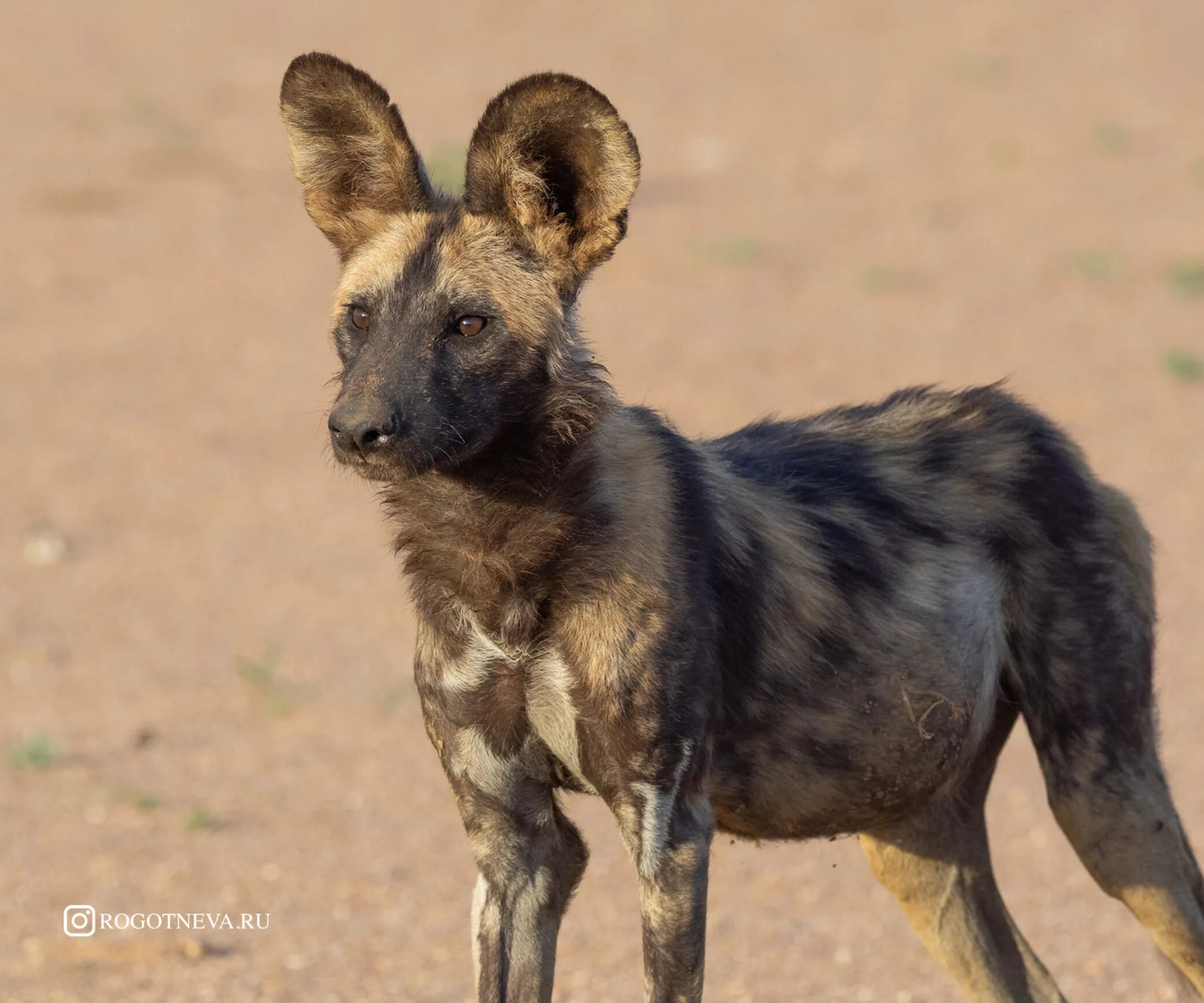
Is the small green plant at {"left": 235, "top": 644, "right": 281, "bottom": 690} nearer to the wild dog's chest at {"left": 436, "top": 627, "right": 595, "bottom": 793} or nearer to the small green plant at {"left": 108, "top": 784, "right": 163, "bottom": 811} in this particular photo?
the small green plant at {"left": 108, "top": 784, "right": 163, "bottom": 811}

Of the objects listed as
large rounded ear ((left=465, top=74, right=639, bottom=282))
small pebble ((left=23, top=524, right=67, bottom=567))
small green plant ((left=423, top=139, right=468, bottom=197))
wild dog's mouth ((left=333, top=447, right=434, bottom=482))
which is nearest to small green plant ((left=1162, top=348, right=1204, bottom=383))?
small green plant ((left=423, top=139, right=468, bottom=197))

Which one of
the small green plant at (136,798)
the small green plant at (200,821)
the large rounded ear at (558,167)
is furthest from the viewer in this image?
the small green plant at (136,798)

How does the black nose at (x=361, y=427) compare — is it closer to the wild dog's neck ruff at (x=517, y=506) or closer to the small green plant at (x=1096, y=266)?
the wild dog's neck ruff at (x=517, y=506)

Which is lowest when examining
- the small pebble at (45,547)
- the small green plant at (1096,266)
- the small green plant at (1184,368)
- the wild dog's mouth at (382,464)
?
the wild dog's mouth at (382,464)

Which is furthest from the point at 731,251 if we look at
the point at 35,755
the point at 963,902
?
the point at 963,902

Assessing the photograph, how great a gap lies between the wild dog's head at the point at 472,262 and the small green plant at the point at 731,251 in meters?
8.75

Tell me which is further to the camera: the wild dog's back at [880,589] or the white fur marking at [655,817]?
the wild dog's back at [880,589]

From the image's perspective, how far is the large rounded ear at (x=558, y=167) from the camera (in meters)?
3.25

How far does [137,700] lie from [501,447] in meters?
4.34

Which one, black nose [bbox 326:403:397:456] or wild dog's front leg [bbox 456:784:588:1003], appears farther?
wild dog's front leg [bbox 456:784:588:1003]

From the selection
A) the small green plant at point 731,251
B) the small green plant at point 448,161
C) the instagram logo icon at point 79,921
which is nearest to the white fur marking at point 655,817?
the instagram logo icon at point 79,921

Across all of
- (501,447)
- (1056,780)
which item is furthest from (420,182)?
(1056,780)

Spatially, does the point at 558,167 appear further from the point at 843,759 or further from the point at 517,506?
the point at 843,759

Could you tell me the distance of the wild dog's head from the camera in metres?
3.14
